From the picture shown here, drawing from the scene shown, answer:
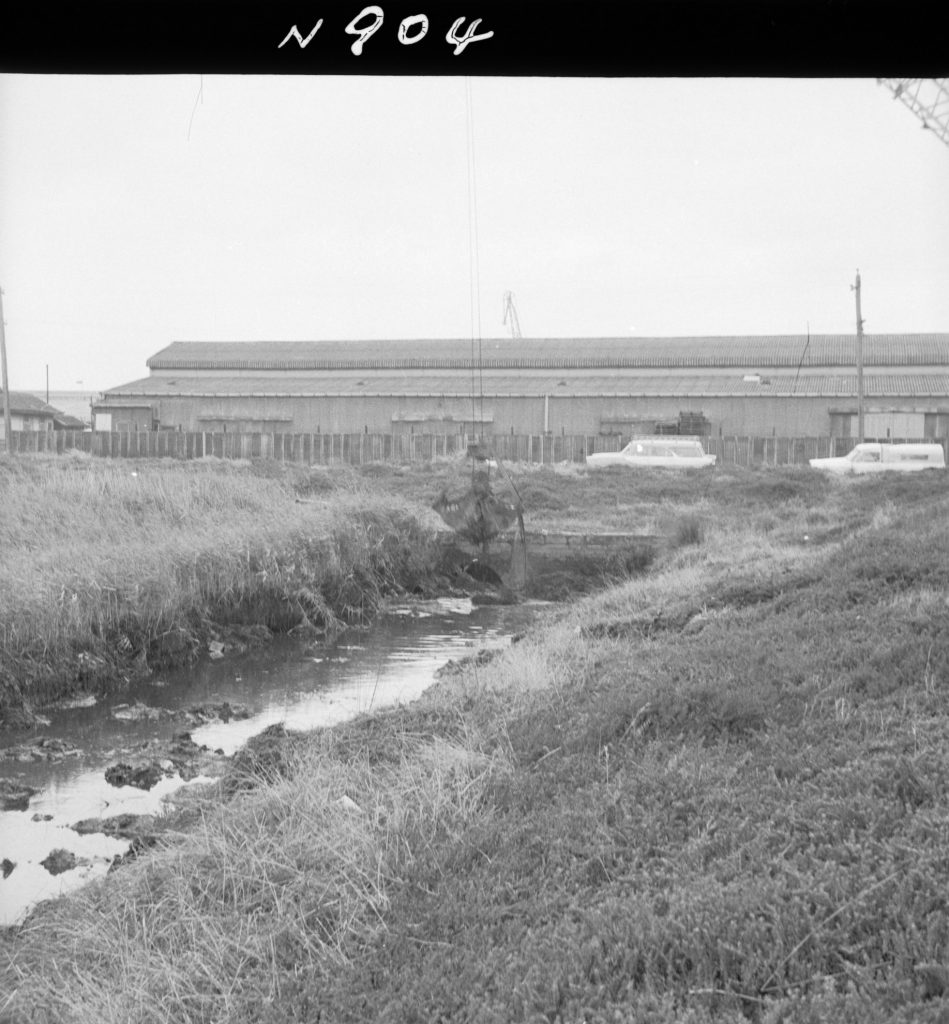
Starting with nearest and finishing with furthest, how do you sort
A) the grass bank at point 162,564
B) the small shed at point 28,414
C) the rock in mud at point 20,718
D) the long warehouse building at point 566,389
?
the rock in mud at point 20,718 < the grass bank at point 162,564 < the long warehouse building at point 566,389 < the small shed at point 28,414

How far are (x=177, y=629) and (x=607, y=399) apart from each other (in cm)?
3428

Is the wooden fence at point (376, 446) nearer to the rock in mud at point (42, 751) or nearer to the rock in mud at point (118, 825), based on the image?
the rock in mud at point (42, 751)

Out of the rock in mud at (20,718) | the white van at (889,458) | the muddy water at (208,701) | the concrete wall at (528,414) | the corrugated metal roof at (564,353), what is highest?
the corrugated metal roof at (564,353)

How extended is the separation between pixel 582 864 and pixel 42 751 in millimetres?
7434

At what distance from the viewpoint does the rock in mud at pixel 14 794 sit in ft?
32.4

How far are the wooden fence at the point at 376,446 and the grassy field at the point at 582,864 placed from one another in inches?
1343

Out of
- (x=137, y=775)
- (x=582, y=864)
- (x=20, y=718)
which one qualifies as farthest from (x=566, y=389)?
(x=582, y=864)

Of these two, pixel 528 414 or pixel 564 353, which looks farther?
pixel 564 353

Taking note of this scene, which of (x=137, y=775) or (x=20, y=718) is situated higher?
(x=20, y=718)

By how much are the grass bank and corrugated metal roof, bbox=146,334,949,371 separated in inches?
997

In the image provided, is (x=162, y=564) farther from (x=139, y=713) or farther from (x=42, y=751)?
(x=42, y=751)

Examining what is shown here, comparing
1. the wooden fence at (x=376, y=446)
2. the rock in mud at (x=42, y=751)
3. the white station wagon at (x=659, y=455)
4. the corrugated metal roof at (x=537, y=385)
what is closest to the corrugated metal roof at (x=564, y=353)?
the corrugated metal roof at (x=537, y=385)

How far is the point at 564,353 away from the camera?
174ft

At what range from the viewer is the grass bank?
13906 millimetres
